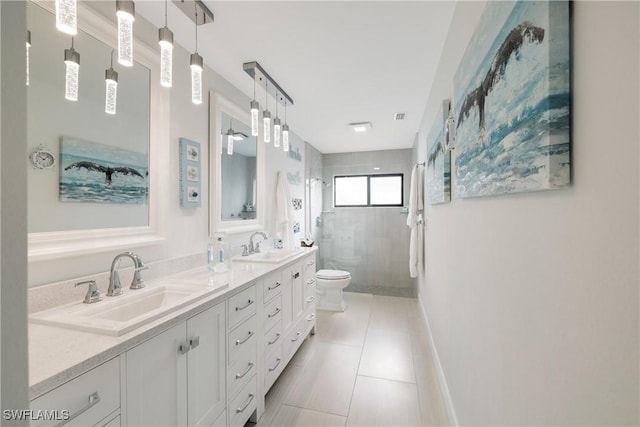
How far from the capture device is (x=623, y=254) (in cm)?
44

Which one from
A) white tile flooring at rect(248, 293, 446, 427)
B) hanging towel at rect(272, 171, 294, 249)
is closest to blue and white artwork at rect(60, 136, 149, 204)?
hanging towel at rect(272, 171, 294, 249)

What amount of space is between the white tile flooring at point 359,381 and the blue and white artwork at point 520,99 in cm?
157

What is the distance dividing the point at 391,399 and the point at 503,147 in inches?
74.2

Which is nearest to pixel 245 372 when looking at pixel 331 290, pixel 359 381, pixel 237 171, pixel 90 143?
pixel 359 381

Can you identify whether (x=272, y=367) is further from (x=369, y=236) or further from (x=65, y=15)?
(x=369, y=236)

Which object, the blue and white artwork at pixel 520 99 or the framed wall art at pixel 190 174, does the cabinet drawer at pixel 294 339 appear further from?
the blue and white artwork at pixel 520 99

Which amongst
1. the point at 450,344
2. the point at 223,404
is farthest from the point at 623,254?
the point at 223,404

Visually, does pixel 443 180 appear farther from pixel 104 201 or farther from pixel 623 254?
pixel 104 201

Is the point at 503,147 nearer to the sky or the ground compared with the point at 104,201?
nearer to the sky

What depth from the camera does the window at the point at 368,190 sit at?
15.2ft

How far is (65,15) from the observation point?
0.88 m

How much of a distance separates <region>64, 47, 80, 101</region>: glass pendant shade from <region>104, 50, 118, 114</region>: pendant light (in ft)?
0.48

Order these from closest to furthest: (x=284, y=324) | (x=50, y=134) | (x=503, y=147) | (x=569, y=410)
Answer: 1. (x=569, y=410)
2. (x=503, y=147)
3. (x=50, y=134)
4. (x=284, y=324)

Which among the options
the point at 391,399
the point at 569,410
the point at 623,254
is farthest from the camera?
the point at 391,399
